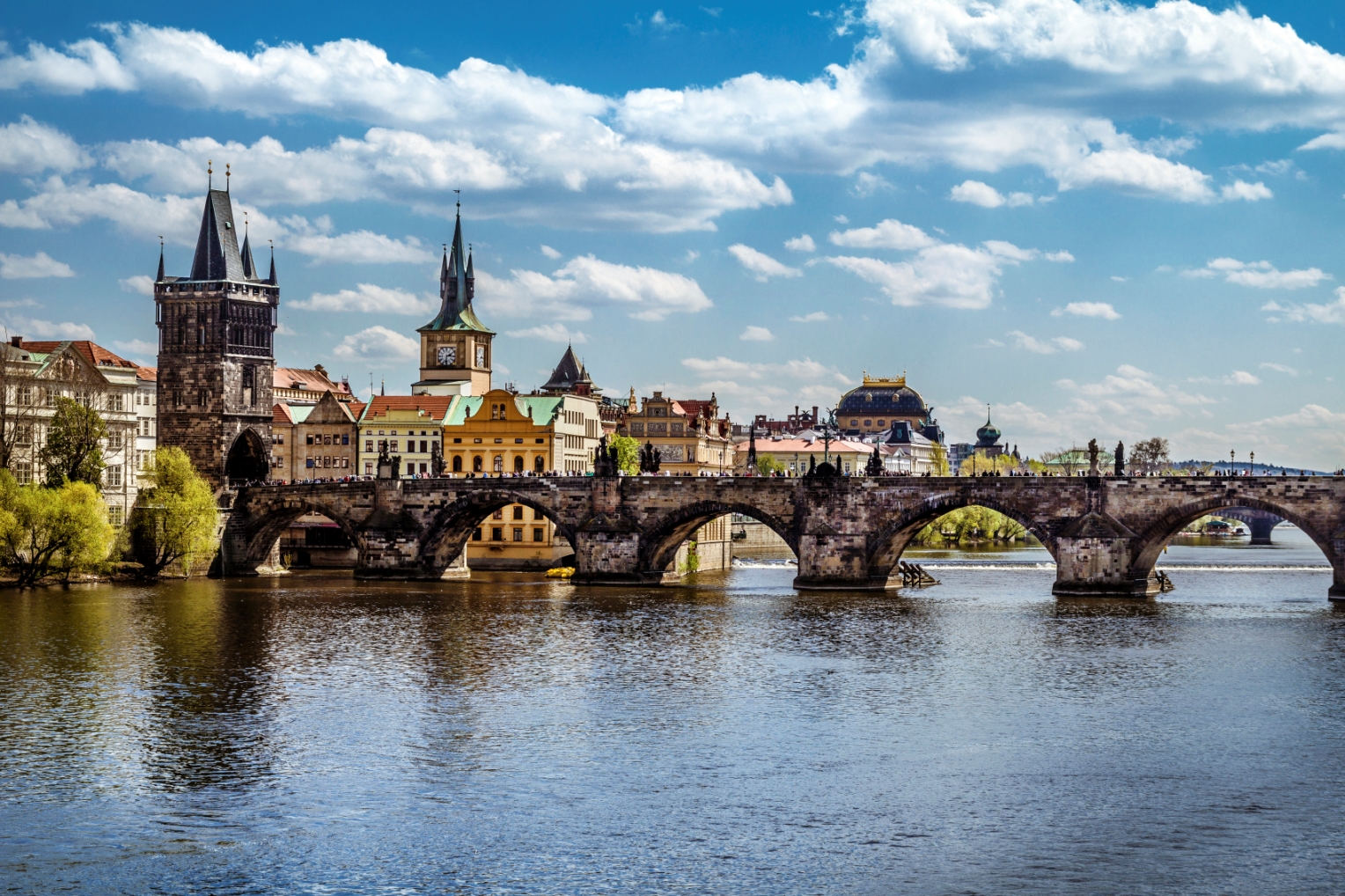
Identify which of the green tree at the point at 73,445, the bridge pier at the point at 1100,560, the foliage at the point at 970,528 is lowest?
the bridge pier at the point at 1100,560

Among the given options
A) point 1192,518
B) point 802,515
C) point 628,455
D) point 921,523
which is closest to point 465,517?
point 802,515

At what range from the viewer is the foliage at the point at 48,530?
86562 millimetres

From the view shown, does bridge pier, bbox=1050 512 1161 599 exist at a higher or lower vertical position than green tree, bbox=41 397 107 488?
lower

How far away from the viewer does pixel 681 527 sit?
98375 mm

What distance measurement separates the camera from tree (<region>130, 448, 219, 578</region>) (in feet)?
322

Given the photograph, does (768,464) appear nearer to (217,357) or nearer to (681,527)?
(217,357)

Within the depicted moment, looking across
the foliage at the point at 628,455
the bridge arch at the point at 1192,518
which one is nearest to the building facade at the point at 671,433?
the foliage at the point at 628,455

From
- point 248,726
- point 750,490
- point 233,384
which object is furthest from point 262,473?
point 248,726

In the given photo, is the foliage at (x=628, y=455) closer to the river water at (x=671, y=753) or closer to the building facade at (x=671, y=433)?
the building facade at (x=671, y=433)

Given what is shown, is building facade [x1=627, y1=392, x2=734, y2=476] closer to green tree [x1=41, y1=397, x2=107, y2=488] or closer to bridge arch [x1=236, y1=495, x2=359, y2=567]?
bridge arch [x1=236, y1=495, x2=359, y2=567]

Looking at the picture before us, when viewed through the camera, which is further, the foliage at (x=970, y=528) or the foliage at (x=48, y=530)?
the foliage at (x=970, y=528)

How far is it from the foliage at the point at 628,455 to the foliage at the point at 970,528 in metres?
28.2

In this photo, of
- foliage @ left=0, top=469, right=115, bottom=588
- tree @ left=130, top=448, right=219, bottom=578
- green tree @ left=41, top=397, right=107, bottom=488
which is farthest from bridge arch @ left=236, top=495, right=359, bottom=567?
foliage @ left=0, top=469, right=115, bottom=588

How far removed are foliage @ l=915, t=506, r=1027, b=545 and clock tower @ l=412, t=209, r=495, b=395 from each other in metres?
40.5
